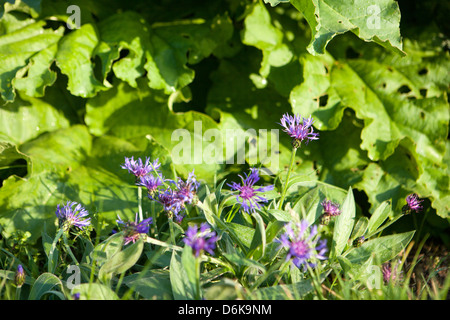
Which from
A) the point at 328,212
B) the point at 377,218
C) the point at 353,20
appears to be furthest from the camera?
the point at 353,20

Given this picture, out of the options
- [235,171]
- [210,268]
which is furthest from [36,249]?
[235,171]

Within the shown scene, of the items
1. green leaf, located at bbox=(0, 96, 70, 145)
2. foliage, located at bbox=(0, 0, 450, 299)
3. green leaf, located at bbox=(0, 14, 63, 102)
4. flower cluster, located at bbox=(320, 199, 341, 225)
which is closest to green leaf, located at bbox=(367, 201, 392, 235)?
foliage, located at bbox=(0, 0, 450, 299)

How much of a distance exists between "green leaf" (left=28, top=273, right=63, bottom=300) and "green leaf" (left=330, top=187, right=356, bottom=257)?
3.10 feet

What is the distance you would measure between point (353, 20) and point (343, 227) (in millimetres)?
880

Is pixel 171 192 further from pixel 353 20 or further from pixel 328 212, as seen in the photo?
pixel 353 20

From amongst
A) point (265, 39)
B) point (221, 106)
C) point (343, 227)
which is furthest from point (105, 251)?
point (265, 39)

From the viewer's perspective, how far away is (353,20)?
1.93 m

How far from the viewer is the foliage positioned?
1.90m

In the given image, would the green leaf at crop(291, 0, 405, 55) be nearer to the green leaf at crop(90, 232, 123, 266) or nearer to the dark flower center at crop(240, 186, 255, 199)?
the dark flower center at crop(240, 186, 255, 199)

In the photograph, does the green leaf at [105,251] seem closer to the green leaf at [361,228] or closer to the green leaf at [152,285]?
the green leaf at [152,285]

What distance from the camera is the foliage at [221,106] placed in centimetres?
190

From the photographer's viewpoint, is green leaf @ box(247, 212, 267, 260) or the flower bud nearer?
green leaf @ box(247, 212, 267, 260)

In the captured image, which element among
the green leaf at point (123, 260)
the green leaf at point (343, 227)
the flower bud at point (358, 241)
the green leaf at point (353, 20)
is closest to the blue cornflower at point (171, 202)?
the green leaf at point (123, 260)
